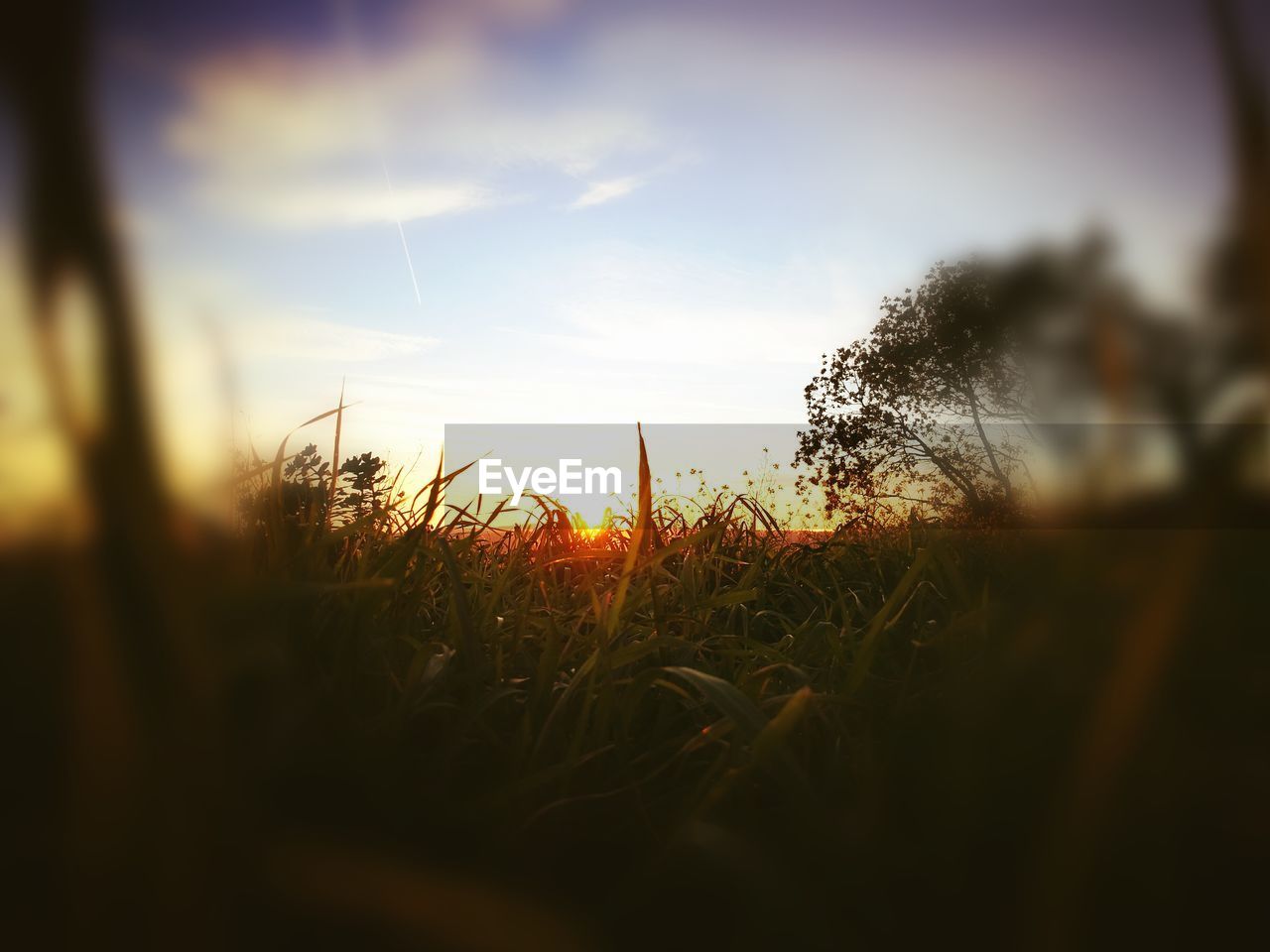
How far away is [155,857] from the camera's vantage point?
60 cm

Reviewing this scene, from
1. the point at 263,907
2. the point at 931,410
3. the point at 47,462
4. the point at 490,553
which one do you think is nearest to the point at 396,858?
the point at 263,907

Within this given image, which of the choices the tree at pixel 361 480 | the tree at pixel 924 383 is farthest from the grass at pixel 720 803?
the tree at pixel 924 383

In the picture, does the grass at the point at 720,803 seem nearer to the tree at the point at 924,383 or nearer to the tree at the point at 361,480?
the tree at the point at 361,480

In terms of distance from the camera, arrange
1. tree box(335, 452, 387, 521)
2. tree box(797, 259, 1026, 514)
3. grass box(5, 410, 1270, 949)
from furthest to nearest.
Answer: tree box(797, 259, 1026, 514) < tree box(335, 452, 387, 521) < grass box(5, 410, 1270, 949)

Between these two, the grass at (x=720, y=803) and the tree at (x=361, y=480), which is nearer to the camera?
the grass at (x=720, y=803)

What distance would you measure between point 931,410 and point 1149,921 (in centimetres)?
1067

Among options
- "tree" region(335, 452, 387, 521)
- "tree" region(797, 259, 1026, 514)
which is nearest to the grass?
"tree" region(335, 452, 387, 521)

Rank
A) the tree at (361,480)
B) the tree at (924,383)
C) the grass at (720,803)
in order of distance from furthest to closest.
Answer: the tree at (924,383) < the tree at (361,480) < the grass at (720,803)

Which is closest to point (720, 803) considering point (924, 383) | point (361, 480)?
point (361, 480)

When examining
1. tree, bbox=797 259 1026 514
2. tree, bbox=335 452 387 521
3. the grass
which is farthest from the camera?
tree, bbox=797 259 1026 514

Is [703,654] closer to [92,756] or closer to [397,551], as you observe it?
[397,551]

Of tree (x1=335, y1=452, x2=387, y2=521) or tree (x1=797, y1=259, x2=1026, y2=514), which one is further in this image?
tree (x1=797, y1=259, x2=1026, y2=514)

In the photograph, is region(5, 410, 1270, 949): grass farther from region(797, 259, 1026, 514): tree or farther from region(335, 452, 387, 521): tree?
region(797, 259, 1026, 514): tree

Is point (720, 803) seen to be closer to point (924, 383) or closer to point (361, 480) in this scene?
point (361, 480)
